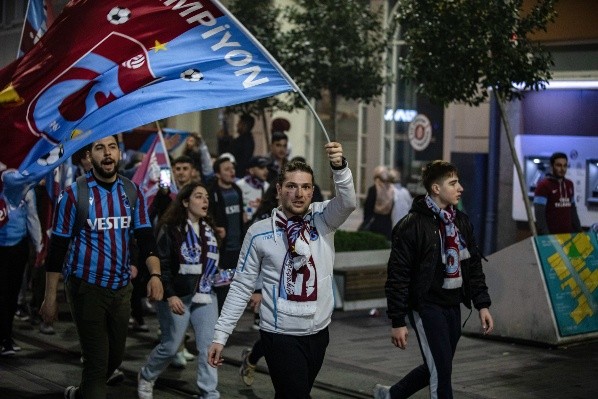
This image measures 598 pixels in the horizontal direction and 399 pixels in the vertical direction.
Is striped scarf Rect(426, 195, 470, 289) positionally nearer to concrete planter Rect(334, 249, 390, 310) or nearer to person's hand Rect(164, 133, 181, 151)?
concrete planter Rect(334, 249, 390, 310)

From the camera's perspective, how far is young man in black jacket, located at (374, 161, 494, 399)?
713 cm

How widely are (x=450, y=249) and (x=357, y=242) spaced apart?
7.30 meters

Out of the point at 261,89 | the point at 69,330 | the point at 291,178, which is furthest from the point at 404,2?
the point at 291,178

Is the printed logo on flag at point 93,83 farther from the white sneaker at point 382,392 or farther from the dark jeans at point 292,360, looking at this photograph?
the white sneaker at point 382,392

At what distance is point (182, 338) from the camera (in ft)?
29.8

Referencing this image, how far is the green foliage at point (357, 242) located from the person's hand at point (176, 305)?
5.61 m

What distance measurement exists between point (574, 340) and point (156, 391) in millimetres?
4468

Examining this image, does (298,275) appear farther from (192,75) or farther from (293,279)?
(192,75)

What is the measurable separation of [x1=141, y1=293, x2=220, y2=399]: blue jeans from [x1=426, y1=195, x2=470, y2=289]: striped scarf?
89.2 inches

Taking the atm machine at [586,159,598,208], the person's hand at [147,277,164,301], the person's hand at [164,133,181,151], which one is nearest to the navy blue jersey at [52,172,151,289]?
the person's hand at [147,277,164,301]

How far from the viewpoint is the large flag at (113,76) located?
25.2 ft

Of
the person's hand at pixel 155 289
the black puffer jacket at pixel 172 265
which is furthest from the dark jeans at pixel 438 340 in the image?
the black puffer jacket at pixel 172 265

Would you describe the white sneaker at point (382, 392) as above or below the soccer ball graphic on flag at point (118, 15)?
below

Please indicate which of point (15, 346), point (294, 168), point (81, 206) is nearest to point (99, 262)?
point (81, 206)
